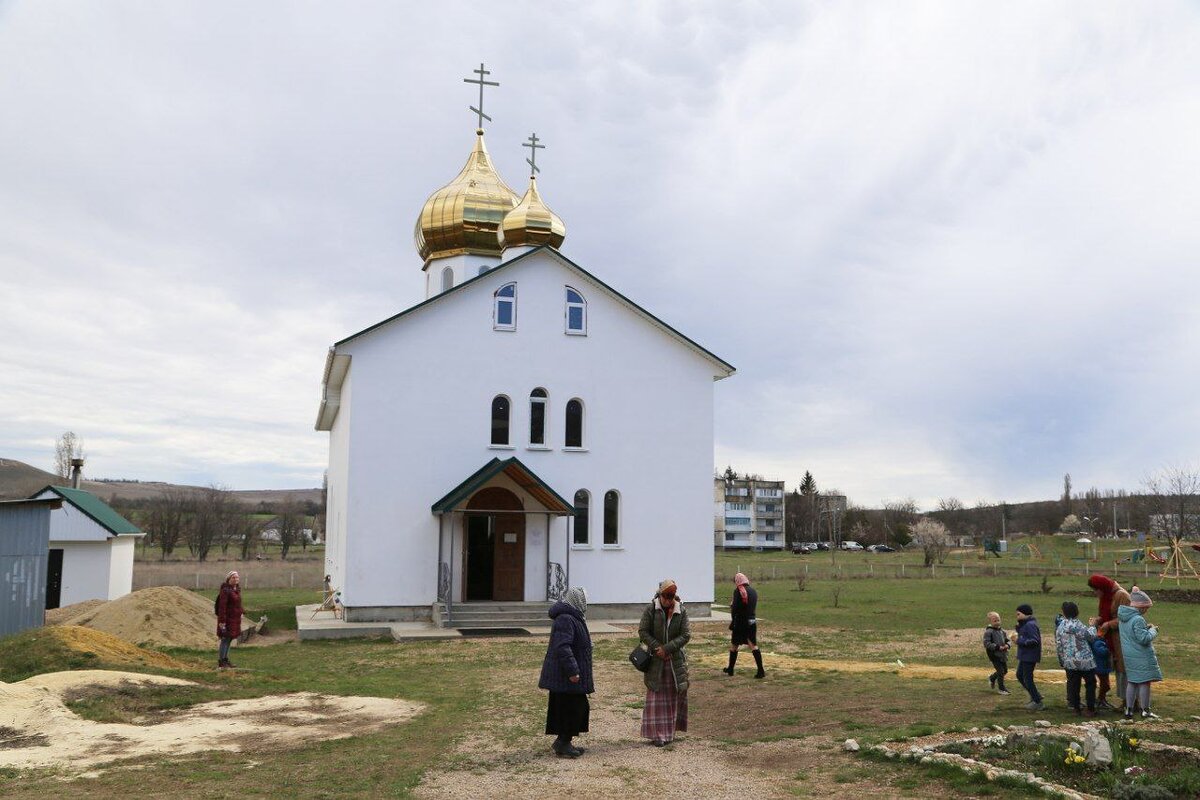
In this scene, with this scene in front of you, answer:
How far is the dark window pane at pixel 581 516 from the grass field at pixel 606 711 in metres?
Answer: 3.69

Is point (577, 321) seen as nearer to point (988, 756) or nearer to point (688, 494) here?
point (688, 494)

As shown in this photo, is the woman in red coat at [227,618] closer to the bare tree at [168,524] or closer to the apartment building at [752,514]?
the bare tree at [168,524]

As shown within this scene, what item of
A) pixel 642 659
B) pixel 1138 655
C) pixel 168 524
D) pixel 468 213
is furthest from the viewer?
pixel 168 524

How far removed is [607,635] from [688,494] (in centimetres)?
539

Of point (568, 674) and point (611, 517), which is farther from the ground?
point (611, 517)

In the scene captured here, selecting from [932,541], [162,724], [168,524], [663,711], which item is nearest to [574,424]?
[162,724]

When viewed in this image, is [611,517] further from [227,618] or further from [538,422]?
[227,618]

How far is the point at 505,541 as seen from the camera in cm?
2370

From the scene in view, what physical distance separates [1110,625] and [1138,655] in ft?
2.15

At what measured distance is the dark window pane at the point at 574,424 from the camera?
2444 centimetres

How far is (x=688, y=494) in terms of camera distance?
2503 cm

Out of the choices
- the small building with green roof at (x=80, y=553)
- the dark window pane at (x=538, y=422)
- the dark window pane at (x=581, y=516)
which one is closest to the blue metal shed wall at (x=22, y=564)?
the small building with green roof at (x=80, y=553)

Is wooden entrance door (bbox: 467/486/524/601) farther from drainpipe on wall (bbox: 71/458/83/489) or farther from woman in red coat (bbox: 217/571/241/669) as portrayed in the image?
drainpipe on wall (bbox: 71/458/83/489)

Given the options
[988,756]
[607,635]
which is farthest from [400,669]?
[988,756]
